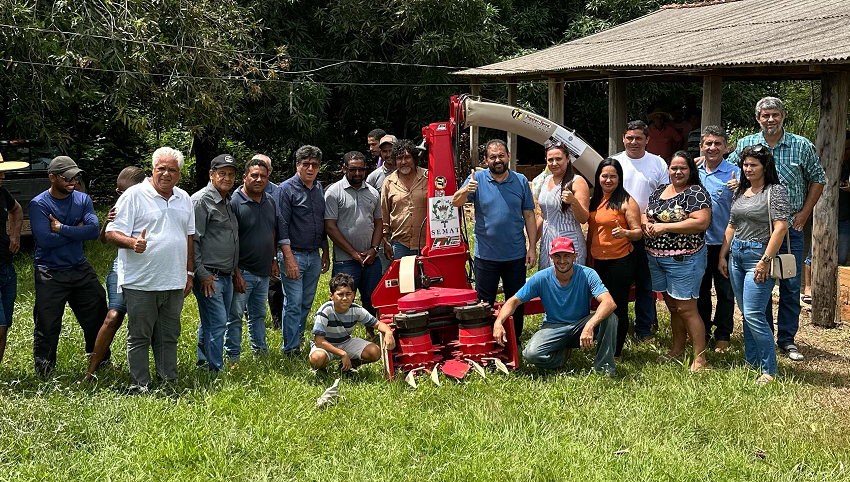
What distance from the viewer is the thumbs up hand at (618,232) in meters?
6.88

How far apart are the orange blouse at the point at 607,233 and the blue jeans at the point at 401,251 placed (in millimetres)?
1698

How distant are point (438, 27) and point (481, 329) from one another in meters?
14.2

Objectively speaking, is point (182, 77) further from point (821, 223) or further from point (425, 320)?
point (821, 223)

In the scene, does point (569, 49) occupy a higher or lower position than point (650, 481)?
higher

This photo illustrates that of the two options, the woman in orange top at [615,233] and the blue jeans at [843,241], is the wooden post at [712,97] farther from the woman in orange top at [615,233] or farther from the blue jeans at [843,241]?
the woman in orange top at [615,233]

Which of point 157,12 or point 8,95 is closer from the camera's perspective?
point 8,95

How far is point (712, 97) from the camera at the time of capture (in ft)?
36.4

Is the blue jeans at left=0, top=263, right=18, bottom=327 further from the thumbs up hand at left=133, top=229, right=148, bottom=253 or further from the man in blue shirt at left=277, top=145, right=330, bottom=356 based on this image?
the man in blue shirt at left=277, top=145, right=330, bottom=356

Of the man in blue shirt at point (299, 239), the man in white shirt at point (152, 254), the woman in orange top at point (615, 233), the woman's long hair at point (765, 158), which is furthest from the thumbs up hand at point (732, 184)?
the man in white shirt at point (152, 254)

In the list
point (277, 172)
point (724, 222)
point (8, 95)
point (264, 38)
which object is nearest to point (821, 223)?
point (724, 222)

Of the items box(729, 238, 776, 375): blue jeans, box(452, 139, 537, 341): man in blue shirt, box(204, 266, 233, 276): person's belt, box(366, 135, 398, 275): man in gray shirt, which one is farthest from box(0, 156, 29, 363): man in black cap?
box(729, 238, 776, 375): blue jeans

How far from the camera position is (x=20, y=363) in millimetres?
7188

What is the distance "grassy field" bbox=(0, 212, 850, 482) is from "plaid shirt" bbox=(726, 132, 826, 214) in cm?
155

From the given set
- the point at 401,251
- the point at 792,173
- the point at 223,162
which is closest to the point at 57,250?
the point at 223,162
